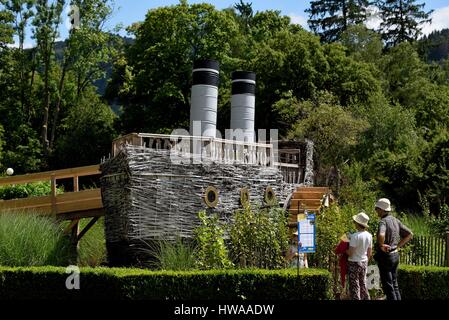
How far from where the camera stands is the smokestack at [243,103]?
1738 centimetres

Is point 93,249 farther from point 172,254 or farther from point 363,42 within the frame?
point 363,42

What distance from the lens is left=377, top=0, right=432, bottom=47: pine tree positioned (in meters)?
42.2

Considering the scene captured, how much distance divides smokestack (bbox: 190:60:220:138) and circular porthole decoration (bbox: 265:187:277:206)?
5.63ft

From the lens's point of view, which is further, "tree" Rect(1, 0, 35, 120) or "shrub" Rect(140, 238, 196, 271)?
"tree" Rect(1, 0, 35, 120)

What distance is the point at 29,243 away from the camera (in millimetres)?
13320

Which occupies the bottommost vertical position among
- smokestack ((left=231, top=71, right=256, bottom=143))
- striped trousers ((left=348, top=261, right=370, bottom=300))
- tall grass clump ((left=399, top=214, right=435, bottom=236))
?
tall grass clump ((left=399, top=214, right=435, bottom=236))

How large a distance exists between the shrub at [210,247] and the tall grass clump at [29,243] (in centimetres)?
268

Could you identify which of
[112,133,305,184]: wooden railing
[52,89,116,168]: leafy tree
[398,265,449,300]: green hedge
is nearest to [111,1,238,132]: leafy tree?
[52,89,116,168]: leafy tree

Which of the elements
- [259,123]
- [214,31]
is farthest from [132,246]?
[214,31]

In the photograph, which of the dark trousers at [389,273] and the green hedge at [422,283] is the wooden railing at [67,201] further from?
the dark trousers at [389,273]

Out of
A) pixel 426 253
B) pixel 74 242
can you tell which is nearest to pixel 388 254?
pixel 426 253

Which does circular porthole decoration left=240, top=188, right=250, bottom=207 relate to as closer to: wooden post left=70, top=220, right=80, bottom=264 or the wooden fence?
the wooden fence

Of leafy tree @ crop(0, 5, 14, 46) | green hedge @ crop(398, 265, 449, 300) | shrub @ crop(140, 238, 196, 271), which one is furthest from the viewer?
leafy tree @ crop(0, 5, 14, 46)

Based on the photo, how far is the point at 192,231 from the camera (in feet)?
44.9
